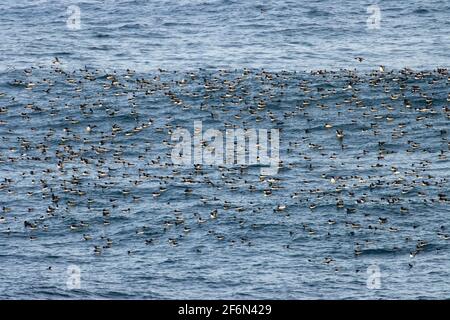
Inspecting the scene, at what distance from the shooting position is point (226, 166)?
9356 cm

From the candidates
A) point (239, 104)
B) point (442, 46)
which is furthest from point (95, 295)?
point (442, 46)

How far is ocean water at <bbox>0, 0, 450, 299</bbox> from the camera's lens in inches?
2872

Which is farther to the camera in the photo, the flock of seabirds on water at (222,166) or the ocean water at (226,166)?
the flock of seabirds on water at (222,166)

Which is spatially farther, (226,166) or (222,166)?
(226,166)

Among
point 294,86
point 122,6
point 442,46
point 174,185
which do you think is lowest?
point 174,185

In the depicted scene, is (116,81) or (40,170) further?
(116,81)

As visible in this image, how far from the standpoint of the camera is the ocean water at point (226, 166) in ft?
239

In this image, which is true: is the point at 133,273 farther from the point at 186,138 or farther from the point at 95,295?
the point at 186,138

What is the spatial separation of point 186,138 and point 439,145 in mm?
23276

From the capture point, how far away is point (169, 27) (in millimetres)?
144125

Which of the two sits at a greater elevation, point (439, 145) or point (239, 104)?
point (239, 104)

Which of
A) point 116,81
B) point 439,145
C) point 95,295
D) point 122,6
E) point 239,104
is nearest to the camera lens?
point 95,295

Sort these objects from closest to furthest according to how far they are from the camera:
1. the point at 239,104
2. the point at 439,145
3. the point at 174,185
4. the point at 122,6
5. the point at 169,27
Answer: the point at 174,185 < the point at 439,145 < the point at 239,104 < the point at 169,27 < the point at 122,6

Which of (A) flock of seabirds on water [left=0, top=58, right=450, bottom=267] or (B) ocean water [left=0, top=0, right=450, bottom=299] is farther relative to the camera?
(A) flock of seabirds on water [left=0, top=58, right=450, bottom=267]
